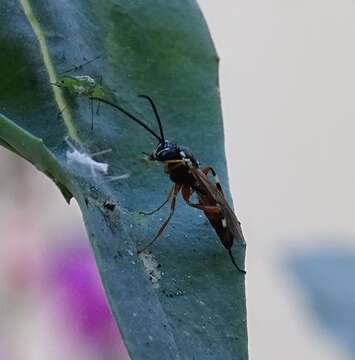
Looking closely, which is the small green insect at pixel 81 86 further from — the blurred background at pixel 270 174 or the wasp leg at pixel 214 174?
the blurred background at pixel 270 174

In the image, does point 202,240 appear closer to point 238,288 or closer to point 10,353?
point 238,288

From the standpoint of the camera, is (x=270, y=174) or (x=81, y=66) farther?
(x=270, y=174)

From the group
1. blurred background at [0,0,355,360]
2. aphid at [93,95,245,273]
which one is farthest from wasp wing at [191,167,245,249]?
blurred background at [0,0,355,360]

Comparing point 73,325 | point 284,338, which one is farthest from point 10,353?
point 284,338

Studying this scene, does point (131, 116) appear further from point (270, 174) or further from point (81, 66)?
point (270, 174)

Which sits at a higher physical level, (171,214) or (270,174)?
(270,174)

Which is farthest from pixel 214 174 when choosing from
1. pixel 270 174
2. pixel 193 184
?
pixel 270 174
